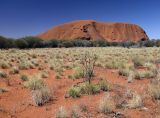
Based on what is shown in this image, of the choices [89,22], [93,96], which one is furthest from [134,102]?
[89,22]

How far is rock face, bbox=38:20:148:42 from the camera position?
157 metres

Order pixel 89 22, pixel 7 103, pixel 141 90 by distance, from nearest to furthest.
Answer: pixel 7 103, pixel 141 90, pixel 89 22

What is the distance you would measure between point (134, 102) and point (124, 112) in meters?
0.73

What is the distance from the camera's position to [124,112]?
839 centimetres

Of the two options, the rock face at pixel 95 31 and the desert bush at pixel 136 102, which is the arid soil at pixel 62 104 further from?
the rock face at pixel 95 31

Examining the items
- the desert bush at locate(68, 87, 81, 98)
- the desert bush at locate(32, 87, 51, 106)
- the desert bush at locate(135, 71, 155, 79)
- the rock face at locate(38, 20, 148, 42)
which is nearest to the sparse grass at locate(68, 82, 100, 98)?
the desert bush at locate(68, 87, 81, 98)

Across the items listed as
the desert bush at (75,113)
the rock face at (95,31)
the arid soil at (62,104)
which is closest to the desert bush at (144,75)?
the arid soil at (62,104)

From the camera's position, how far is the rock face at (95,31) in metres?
157

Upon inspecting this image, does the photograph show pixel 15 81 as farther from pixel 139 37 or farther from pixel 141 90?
pixel 139 37

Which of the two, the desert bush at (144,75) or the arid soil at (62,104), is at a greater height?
the desert bush at (144,75)

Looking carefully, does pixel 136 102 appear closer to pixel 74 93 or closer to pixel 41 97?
pixel 74 93

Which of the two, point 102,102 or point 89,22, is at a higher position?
point 89,22

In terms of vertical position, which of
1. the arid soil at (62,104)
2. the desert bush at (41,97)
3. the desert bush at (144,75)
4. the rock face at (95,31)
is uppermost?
the rock face at (95,31)

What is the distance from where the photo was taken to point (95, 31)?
531 feet
